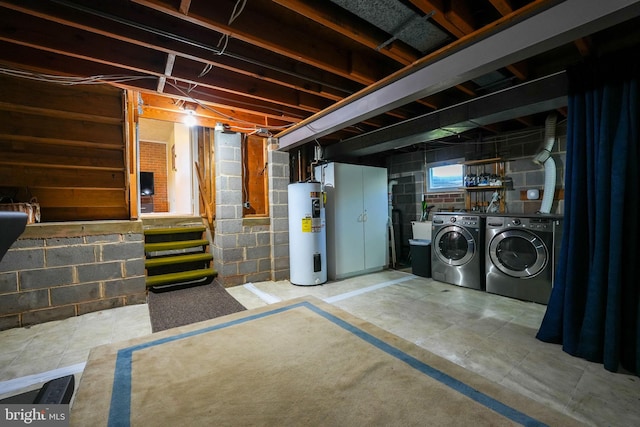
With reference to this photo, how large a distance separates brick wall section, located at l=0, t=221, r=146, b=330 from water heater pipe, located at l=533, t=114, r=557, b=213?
17.3 ft

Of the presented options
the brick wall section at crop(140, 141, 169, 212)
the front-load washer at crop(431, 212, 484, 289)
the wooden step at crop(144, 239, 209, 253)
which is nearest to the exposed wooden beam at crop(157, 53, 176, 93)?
the wooden step at crop(144, 239, 209, 253)

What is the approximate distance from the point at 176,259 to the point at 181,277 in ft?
1.04

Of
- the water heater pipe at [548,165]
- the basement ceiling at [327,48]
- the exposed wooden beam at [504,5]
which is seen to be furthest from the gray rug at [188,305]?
the water heater pipe at [548,165]

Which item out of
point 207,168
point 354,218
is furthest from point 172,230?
point 354,218

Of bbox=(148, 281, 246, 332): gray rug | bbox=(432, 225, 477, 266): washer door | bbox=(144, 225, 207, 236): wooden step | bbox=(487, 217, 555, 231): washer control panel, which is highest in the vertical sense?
bbox=(487, 217, 555, 231): washer control panel

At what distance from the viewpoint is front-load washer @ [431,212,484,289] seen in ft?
11.9

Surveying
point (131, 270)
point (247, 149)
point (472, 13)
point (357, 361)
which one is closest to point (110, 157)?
point (131, 270)

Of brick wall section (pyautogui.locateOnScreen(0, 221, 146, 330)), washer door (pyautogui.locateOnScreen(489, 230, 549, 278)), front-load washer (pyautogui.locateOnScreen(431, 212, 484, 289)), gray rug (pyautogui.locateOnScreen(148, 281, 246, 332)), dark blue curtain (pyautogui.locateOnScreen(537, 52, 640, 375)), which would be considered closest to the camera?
dark blue curtain (pyautogui.locateOnScreen(537, 52, 640, 375))

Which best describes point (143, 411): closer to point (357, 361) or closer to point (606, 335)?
point (357, 361)

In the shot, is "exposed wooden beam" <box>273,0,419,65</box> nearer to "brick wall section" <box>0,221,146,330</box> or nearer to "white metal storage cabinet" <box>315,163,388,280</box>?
"white metal storage cabinet" <box>315,163,388,280</box>

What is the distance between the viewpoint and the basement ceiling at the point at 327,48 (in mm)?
1685

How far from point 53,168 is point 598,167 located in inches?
207

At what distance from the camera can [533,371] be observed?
1892mm

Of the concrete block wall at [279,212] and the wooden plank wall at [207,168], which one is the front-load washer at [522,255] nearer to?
the concrete block wall at [279,212]
